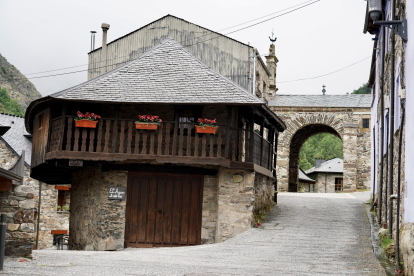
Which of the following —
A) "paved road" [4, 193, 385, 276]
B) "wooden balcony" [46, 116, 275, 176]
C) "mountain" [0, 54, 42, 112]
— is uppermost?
"mountain" [0, 54, 42, 112]

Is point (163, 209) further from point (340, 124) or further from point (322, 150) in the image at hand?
point (322, 150)

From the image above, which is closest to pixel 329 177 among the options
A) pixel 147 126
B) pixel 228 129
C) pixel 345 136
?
pixel 345 136

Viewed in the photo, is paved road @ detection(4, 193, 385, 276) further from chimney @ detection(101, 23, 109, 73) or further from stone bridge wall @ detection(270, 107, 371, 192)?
chimney @ detection(101, 23, 109, 73)

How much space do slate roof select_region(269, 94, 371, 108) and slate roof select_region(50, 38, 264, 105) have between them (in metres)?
11.6

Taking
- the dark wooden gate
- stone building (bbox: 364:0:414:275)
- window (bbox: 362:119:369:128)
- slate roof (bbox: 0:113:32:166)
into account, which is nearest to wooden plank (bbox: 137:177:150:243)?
the dark wooden gate

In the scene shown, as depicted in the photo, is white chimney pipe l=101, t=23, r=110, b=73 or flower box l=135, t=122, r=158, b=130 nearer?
flower box l=135, t=122, r=158, b=130

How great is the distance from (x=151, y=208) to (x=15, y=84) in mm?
54124

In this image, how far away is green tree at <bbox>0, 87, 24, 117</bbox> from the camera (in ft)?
176

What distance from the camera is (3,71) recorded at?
62.1 meters

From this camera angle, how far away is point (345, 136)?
2498 cm

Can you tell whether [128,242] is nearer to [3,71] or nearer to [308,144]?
[3,71]

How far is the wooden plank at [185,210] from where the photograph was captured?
1443 cm

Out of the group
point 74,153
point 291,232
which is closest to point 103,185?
point 74,153

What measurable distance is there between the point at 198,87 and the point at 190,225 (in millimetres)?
3687
